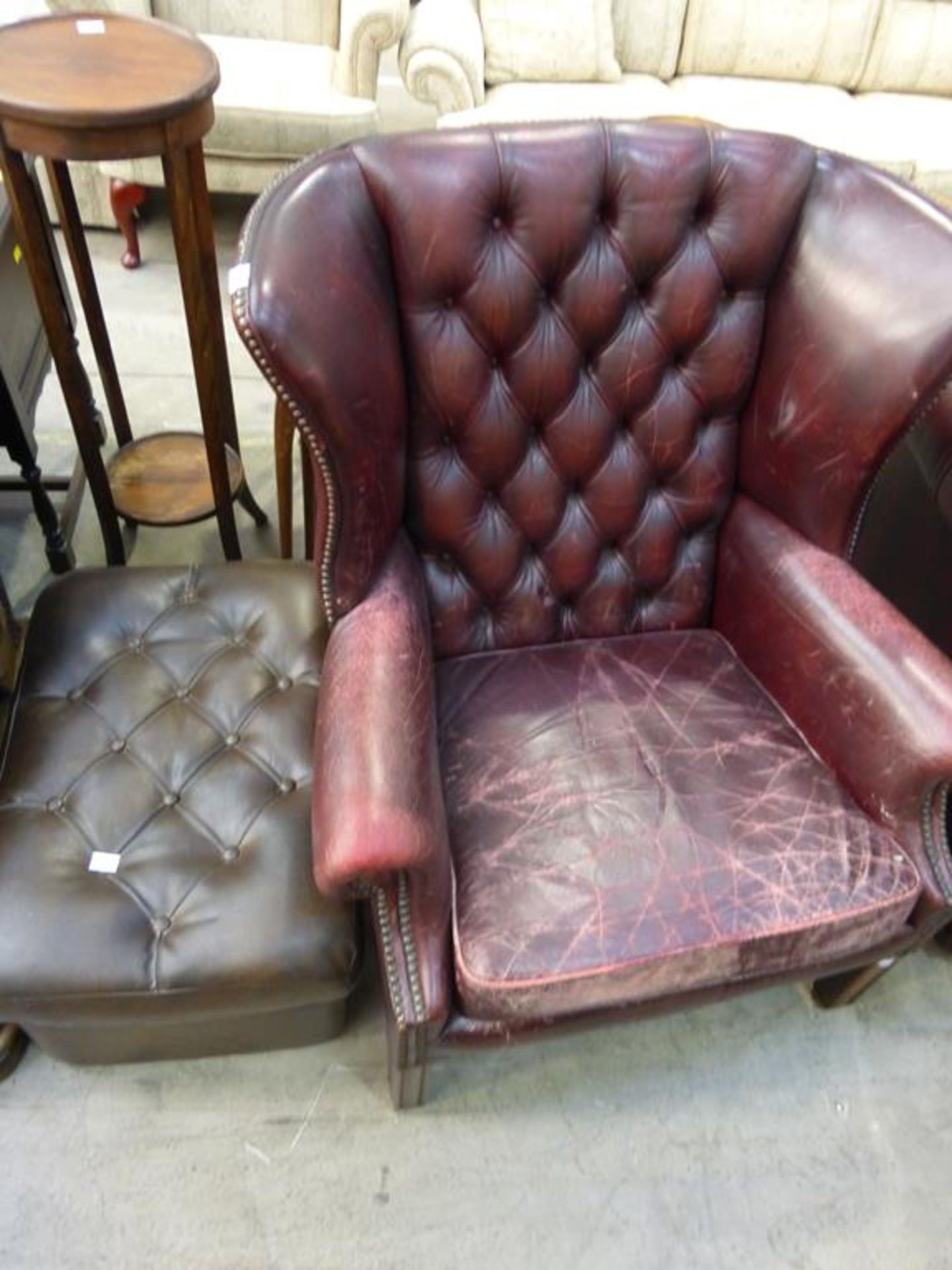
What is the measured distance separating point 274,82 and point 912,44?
1.97m

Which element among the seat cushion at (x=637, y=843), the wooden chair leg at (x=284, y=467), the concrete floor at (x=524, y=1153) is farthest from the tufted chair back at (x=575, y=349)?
the concrete floor at (x=524, y=1153)

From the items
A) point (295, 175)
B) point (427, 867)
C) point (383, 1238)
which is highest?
point (295, 175)

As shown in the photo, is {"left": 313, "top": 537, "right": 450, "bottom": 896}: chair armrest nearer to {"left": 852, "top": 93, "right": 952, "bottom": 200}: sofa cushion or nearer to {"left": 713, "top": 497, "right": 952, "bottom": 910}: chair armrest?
{"left": 713, "top": 497, "right": 952, "bottom": 910}: chair armrest

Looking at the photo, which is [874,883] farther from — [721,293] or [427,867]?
[721,293]

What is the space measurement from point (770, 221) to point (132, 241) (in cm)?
203

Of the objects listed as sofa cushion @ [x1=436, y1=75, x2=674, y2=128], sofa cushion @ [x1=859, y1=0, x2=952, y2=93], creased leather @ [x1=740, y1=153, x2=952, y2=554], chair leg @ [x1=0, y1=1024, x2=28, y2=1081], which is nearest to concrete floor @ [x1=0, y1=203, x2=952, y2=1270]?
chair leg @ [x1=0, y1=1024, x2=28, y2=1081]

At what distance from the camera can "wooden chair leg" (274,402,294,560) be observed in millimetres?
1559

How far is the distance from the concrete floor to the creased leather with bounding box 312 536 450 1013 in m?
0.32

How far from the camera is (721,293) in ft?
3.84

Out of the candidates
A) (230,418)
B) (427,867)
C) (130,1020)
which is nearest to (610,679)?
(427,867)

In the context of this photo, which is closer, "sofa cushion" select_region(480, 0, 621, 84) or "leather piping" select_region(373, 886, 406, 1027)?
"leather piping" select_region(373, 886, 406, 1027)

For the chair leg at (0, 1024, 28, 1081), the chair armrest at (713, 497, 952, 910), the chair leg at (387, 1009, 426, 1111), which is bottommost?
the chair leg at (0, 1024, 28, 1081)

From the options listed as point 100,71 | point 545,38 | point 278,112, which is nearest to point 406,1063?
point 100,71

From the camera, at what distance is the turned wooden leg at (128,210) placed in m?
2.44
